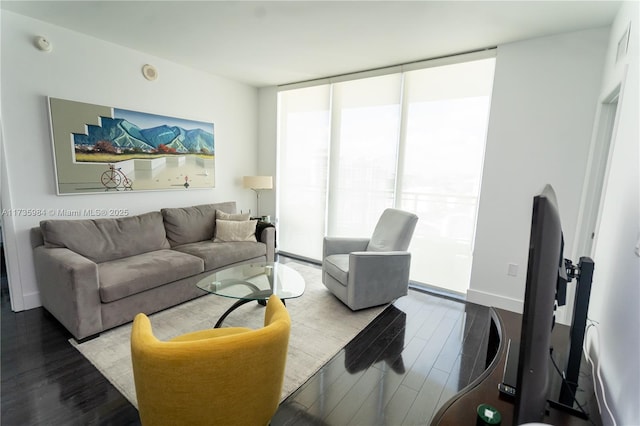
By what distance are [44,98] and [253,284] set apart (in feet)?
8.27

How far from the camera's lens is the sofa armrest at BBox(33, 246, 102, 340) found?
2.16m

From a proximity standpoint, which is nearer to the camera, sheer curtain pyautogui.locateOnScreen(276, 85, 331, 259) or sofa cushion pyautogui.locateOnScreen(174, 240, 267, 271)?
sofa cushion pyautogui.locateOnScreen(174, 240, 267, 271)

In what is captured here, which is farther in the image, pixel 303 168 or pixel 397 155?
pixel 303 168

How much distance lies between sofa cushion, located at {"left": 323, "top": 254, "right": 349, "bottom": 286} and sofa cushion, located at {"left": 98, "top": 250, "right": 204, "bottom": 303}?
1302 millimetres

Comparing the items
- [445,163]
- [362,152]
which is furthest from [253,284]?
[445,163]

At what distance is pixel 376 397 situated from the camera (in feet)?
5.95

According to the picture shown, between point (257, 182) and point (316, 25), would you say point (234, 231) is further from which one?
point (316, 25)

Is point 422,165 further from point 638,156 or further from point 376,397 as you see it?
point 376,397

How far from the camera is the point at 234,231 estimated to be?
145 inches

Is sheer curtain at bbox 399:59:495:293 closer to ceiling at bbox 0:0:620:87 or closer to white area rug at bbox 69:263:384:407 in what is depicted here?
ceiling at bbox 0:0:620:87

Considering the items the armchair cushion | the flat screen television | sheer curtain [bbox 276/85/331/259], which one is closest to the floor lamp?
Result: sheer curtain [bbox 276/85/331/259]

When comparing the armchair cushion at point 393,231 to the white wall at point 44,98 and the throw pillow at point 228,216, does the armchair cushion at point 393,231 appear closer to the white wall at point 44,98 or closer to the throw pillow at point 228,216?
the throw pillow at point 228,216

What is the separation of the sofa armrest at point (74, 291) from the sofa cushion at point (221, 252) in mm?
976

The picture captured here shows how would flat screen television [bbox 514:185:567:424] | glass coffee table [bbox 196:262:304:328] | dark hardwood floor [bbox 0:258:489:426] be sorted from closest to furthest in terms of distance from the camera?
flat screen television [bbox 514:185:567:424], dark hardwood floor [bbox 0:258:489:426], glass coffee table [bbox 196:262:304:328]
